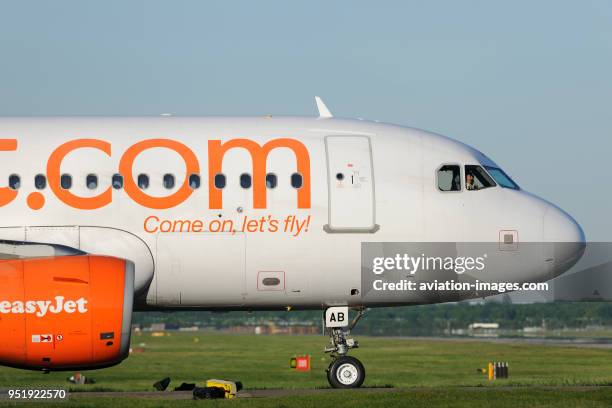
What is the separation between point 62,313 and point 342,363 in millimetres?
6200

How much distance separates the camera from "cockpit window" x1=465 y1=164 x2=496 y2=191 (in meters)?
22.8

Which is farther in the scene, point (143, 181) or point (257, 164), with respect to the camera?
point (257, 164)

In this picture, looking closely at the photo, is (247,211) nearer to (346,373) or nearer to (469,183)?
(346,373)

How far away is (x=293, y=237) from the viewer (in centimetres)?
2202

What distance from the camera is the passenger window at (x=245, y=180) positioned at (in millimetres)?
22047

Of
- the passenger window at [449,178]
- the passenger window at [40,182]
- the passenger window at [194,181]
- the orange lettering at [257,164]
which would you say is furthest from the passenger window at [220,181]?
the passenger window at [449,178]

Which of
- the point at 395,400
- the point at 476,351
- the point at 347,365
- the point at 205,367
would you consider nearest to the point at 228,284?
the point at 347,365

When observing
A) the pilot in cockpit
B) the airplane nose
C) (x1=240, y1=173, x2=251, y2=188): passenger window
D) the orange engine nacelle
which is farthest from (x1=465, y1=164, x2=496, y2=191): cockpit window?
the orange engine nacelle

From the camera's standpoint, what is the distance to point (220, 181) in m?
22.0

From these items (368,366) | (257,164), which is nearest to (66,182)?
(257,164)

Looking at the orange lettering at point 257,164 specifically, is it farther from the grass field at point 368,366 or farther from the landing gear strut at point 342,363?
the grass field at point 368,366

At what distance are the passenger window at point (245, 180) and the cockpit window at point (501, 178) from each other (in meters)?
4.76

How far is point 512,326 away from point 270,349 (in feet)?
273

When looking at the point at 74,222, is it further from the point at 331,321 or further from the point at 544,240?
the point at 544,240
